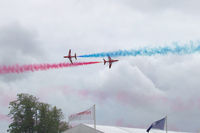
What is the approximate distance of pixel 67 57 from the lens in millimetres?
77938

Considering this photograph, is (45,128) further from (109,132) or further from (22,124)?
(109,132)

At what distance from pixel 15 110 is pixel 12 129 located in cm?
568

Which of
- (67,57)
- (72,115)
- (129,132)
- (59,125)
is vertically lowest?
(59,125)

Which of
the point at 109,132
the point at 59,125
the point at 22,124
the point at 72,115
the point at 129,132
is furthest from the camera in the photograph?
the point at 59,125

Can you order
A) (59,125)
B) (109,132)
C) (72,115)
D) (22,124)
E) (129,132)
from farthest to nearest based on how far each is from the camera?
(59,125)
(22,124)
(129,132)
(109,132)
(72,115)

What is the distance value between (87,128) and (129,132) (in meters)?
13.2

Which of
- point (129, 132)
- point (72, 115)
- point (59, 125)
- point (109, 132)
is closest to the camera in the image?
point (72, 115)

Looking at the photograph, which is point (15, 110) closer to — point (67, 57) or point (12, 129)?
point (12, 129)

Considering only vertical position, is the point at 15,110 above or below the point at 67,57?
below

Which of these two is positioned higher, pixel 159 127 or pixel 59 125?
pixel 159 127

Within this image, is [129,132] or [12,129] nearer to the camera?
[129,132]

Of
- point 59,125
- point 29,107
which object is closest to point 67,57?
point 29,107

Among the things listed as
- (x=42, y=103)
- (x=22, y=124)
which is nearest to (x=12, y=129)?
(x=22, y=124)

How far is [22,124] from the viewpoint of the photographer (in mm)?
114500
